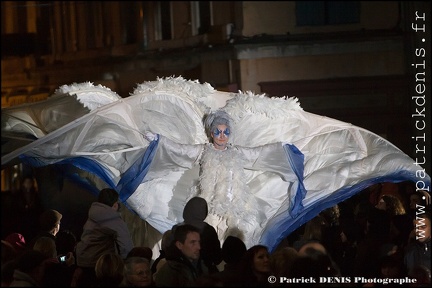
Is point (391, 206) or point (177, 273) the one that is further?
point (391, 206)

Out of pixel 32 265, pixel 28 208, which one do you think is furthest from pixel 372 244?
pixel 28 208

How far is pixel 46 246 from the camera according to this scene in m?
12.9

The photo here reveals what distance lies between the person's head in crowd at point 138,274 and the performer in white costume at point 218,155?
8.20 ft

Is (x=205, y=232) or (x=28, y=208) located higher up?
(x=205, y=232)

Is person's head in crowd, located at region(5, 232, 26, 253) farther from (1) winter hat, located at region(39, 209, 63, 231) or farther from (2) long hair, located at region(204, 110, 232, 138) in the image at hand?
(2) long hair, located at region(204, 110, 232, 138)

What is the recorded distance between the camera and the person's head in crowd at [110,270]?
1123cm

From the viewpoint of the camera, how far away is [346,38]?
79.4 feet

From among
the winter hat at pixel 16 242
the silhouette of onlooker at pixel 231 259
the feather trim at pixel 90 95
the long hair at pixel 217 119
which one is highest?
the feather trim at pixel 90 95

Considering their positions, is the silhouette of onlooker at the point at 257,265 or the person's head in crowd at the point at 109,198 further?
the person's head in crowd at the point at 109,198

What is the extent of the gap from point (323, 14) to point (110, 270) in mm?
13793

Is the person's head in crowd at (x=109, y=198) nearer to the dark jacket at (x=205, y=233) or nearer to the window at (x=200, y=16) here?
the dark jacket at (x=205, y=233)

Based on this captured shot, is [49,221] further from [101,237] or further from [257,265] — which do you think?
[257,265]

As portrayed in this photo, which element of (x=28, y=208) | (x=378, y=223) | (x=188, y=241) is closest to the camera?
(x=188, y=241)

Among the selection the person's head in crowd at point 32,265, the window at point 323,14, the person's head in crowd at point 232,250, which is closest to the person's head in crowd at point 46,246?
the person's head in crowd at point 232,250
